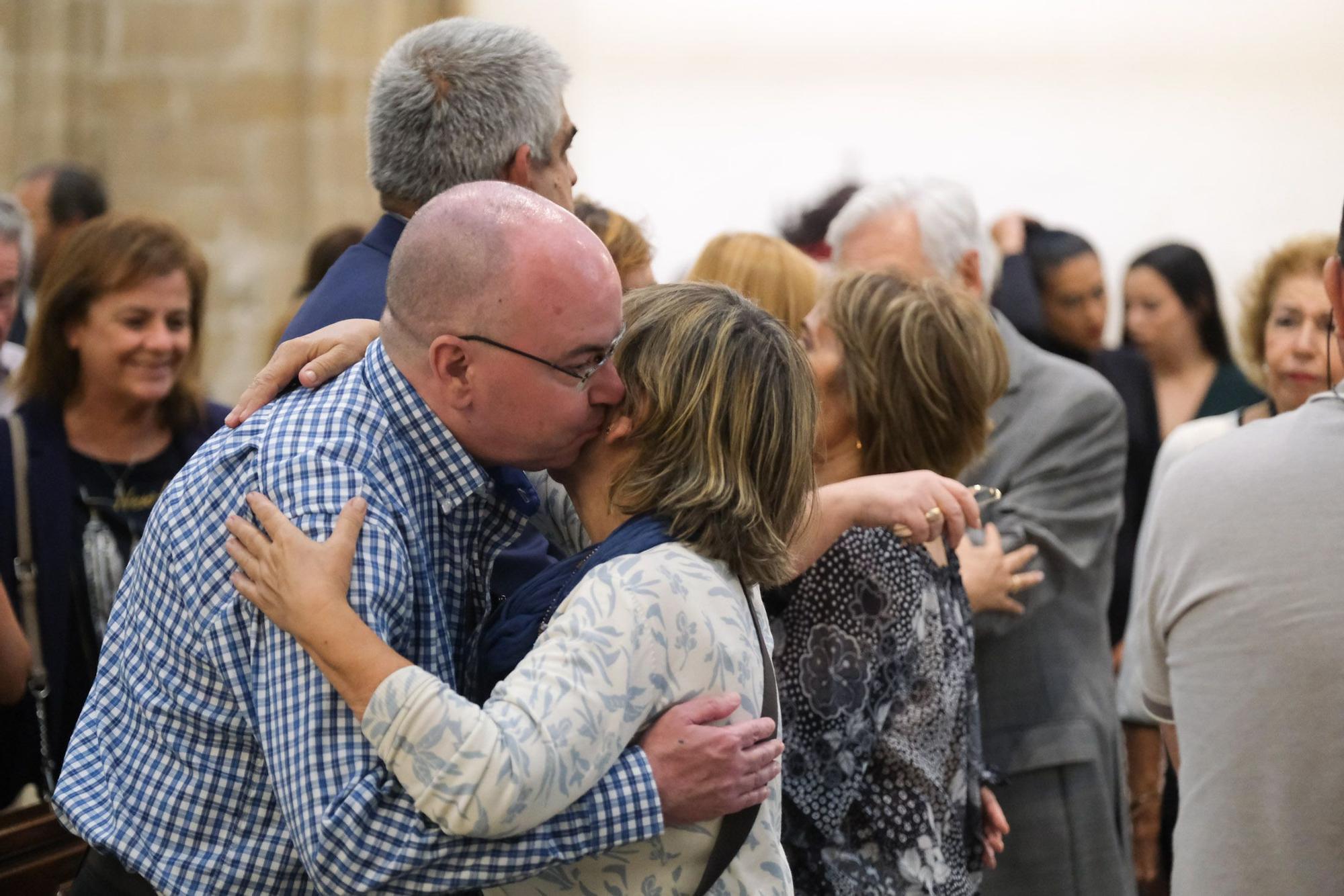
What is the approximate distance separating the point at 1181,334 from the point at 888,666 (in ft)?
13.6

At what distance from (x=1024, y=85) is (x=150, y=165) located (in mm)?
4475

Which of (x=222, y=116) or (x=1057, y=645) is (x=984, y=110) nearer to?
(x=222, y=116)

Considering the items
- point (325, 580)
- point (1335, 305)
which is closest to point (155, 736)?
point (325, 580)

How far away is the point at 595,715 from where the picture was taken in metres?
1.60

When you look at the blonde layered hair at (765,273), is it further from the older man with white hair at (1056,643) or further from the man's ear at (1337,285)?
the man's ear at (1337,285)

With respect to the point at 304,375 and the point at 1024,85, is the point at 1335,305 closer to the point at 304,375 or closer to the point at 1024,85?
the point at 304,375

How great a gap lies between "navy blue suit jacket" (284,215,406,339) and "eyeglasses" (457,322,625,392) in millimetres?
606

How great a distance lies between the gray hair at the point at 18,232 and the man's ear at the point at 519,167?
189 cm

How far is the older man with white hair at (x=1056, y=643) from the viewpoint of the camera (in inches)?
128

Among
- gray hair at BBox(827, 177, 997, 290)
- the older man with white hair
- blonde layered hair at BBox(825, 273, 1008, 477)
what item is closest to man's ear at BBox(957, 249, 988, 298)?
gray hair at BBox(827, 177, 997, 290)

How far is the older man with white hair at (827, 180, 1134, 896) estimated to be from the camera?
3.24m

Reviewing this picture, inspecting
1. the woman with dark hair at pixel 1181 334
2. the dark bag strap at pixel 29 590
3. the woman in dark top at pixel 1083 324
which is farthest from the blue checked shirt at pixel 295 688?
the woman with dark hair at pixel 1181 334

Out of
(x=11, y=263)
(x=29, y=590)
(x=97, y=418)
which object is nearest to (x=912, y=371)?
(x=29, y=590)

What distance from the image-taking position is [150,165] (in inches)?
277
